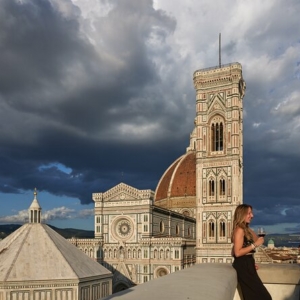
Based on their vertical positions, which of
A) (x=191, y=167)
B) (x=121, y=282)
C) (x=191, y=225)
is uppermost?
(x=191, y=167)

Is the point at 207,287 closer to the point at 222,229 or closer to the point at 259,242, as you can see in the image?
the point at 259,242

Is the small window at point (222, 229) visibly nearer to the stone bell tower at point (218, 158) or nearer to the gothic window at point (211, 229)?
the stone bell tower at point (218, 158)

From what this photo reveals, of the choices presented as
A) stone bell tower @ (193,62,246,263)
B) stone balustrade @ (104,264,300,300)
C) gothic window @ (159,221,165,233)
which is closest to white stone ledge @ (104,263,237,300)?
stone balustrade @ (104,264,300,300)

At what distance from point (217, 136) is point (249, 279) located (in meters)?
40.3

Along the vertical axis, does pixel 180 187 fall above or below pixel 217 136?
below

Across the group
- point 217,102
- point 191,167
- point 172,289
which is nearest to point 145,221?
point 217,102

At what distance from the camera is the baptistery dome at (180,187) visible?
5997cm

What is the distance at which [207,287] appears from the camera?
133 inches

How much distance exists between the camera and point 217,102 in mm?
44344

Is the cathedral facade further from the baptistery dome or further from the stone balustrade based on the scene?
the stone balustrade

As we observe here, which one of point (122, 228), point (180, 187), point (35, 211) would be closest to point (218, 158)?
point (122, 228)

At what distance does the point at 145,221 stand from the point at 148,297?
136 ft

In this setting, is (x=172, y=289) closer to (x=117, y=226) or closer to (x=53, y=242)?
(x=53, y=242)

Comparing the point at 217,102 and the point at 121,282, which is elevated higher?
the point at 217,102
